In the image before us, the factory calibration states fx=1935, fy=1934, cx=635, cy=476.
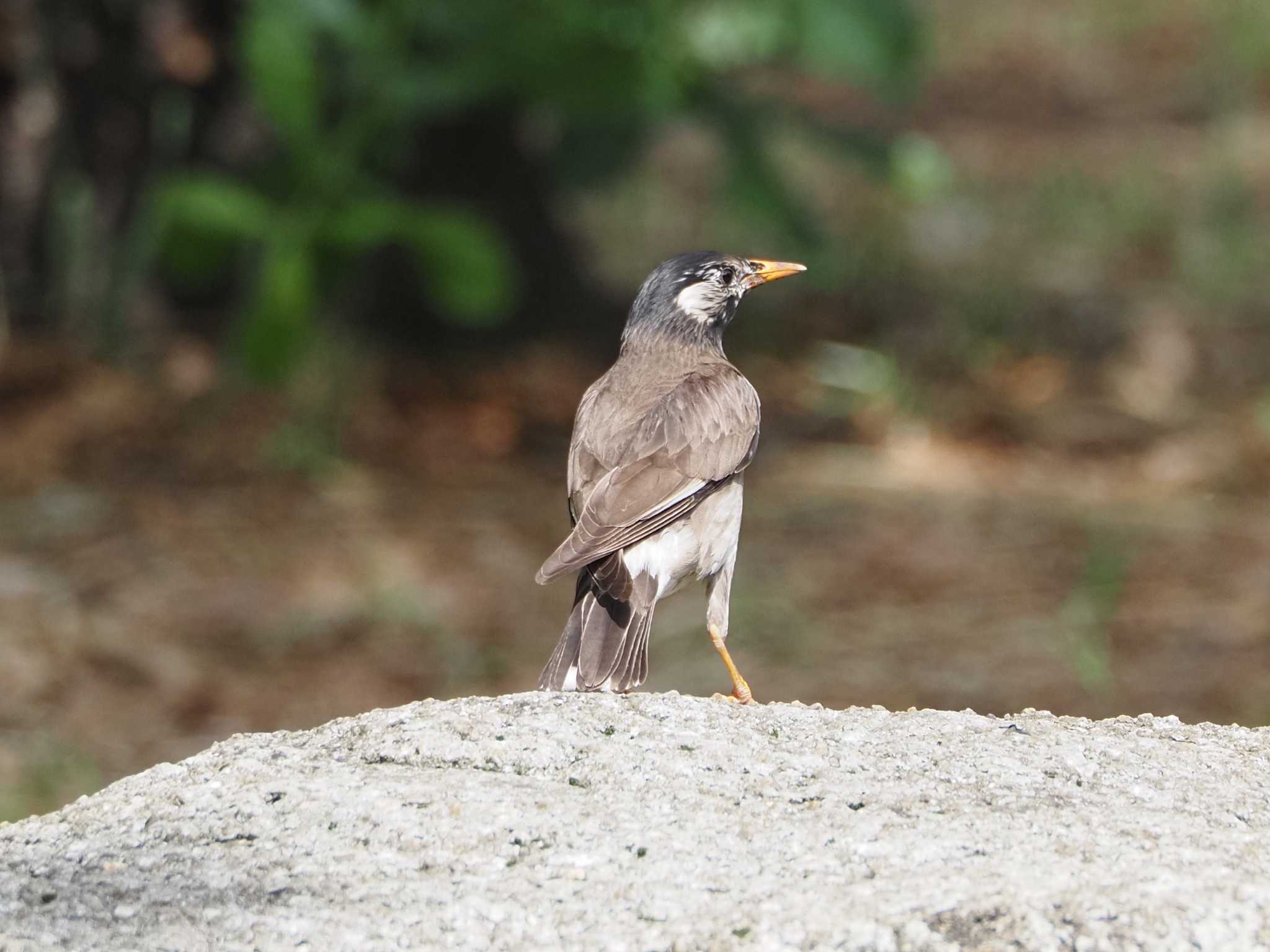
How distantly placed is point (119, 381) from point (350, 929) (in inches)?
305

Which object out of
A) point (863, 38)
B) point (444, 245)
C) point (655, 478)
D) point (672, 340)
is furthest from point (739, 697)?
point (863, 38)

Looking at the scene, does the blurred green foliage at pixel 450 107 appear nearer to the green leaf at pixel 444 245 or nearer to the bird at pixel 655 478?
the green leaf at pixel 444 245

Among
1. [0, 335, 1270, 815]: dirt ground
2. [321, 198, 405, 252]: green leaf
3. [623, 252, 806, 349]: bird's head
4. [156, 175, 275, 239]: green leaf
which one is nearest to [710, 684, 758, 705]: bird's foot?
[623, 252, 806, 349]: bird's head

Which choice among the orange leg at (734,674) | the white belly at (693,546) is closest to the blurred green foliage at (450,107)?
the white belly at (693,546)

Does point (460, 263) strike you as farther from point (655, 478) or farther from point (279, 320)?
point (655, 478)

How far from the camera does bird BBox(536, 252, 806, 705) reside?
214 inches

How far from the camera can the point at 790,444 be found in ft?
36.4

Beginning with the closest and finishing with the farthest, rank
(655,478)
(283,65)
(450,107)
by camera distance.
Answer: (655,478) < (283,65) < (450,107)

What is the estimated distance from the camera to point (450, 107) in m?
10.3

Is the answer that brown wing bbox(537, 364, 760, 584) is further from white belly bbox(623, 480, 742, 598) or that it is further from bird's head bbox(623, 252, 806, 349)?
bird's head bbox(623, 252, 806, 349)

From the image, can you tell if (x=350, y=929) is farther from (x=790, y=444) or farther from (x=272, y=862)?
(x=790, y=444)

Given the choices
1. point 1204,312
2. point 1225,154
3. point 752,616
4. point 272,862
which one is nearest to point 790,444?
point 752,616

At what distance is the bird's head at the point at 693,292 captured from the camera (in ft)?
21.9

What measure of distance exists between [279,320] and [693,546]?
440 cm
